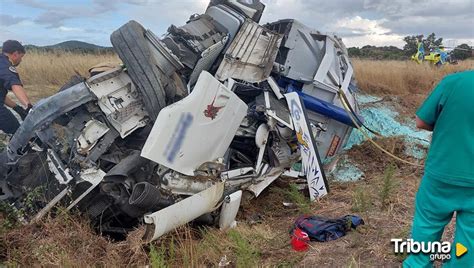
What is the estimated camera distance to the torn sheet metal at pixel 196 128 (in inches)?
147

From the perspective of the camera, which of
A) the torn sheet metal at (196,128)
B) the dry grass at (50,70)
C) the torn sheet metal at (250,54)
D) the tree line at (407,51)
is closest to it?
the torn sheet metal at (196,128)

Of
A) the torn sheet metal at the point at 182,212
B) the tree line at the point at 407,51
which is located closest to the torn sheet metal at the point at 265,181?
the torn sheet metal at the point at 182,212

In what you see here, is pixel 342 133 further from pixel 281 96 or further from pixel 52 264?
pixel 52 264

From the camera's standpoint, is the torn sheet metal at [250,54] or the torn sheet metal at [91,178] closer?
the torn sheet metal at [91,178]

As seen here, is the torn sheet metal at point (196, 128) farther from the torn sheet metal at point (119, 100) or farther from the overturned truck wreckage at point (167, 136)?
the torn sheet metal at point (119, 100)

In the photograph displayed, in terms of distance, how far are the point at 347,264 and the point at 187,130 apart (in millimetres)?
1672

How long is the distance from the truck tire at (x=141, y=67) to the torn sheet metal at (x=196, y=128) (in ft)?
1.17

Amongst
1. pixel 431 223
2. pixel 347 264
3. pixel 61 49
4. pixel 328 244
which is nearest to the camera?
pixel 431 223

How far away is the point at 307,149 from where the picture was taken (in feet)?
16.3

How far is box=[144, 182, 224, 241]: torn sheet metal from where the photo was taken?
11.6 ft

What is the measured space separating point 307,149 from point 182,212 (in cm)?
171

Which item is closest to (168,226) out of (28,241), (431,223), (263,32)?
(28,241)

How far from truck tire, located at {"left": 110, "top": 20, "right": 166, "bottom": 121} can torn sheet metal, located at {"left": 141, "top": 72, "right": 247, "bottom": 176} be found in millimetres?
357

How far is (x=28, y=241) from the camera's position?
3.74 meters
